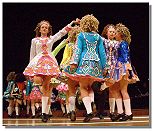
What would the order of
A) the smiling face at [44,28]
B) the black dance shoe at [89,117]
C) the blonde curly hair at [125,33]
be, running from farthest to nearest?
the blonde curly hair at [125,33] < the smiling face at [44,28] < the black dance shoe at [89,117]

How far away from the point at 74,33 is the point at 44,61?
690mm

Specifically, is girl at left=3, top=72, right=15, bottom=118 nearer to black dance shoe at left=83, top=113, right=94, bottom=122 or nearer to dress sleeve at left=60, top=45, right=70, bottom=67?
dress sleeve at left=60, top=45, right=70, bottom=67

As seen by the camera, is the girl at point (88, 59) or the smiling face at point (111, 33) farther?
the smiling face at point (111, 33)

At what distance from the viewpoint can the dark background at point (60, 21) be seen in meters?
6.79

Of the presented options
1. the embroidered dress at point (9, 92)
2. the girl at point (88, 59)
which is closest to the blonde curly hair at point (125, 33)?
the girl at point (88, 59)

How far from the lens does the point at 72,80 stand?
21.8 feet

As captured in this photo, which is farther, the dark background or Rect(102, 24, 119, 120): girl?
the dark background

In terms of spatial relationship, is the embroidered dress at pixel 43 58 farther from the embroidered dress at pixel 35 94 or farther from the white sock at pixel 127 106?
the embroidered dress at pixel 35 94

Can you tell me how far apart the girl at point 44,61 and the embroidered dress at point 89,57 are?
322 mm

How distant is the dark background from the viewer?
6789 millimetres

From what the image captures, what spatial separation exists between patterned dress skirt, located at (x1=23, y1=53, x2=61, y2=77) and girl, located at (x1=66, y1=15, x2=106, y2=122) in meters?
0.25

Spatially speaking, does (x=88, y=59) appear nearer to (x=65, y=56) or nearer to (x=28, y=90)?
(x=65, y=56)

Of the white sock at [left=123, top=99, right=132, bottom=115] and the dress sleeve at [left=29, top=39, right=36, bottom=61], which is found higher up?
the dress sleeve at [left=29, top=39, right=36, bottom=61]

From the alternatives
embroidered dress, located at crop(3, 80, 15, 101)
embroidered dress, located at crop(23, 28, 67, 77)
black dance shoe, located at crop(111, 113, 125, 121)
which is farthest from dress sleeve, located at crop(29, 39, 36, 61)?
black dance shoe, located at crop(111, 113, 125, 121)
